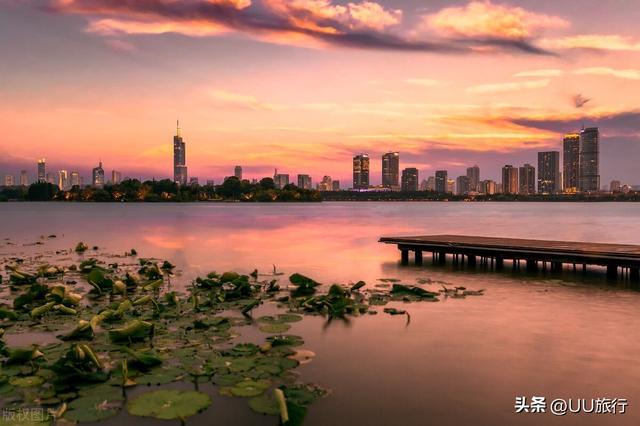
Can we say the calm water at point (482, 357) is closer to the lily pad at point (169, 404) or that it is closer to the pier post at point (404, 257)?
the lily pad at point (169, 404)

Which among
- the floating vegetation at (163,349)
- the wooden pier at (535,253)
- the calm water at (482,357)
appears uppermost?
the wooden pier at (535,253)

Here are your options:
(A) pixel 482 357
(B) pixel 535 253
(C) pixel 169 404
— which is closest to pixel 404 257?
(B) pixel 535 253

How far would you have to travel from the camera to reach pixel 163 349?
9.99 m

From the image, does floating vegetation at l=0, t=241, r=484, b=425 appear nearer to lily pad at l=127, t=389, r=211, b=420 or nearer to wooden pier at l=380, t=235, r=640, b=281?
lily pad at l=127, t=389, r=211, b=420

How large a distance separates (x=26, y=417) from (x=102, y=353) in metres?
3.01

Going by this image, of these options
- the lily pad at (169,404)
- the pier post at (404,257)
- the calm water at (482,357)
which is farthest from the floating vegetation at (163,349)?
the pier post at (404,257)

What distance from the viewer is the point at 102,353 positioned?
32.4ft

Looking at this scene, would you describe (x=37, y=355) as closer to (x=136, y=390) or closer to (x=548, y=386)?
(x=136, y=390)

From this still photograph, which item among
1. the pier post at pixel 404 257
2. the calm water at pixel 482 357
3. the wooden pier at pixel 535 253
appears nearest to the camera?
the calm water at pixel 482 357

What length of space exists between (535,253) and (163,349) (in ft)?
55.1

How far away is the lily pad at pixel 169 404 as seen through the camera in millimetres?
7047

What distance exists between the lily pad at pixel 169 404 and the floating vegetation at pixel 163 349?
0.05 ft

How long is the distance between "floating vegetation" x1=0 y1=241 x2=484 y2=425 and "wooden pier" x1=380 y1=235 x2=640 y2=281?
5.64 m

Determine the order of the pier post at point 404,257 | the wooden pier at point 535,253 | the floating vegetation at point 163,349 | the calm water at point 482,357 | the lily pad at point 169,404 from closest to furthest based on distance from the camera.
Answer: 1. the lily pad at point 169,404
2. the floating vegetation at point 163,349
3. the calm water at point 482,357
4. the wooden pier at point 535,253
5. the pier post at point 404,257
